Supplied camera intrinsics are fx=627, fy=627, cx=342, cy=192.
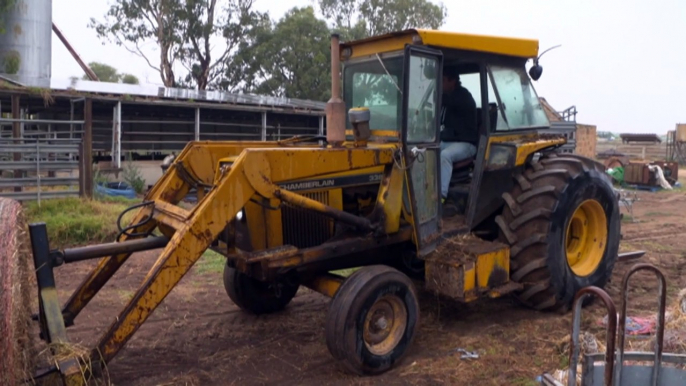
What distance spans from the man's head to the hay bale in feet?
12.5

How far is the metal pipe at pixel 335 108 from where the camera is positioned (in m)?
4.89

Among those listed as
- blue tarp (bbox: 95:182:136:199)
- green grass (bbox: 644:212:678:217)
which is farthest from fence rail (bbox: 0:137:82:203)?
green grass (bbox: 644:212:678:217)

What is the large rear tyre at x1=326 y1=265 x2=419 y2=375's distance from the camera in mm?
4375

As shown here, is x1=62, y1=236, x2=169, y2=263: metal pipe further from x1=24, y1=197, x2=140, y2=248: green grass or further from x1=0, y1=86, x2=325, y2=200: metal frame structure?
x1=0, y1=86, x2=325, y2=200: metal frame structure

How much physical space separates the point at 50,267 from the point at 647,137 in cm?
3601

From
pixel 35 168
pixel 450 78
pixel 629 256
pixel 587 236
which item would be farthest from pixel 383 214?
pixel 35 168

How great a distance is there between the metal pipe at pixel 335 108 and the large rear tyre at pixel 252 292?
1525 millimetres

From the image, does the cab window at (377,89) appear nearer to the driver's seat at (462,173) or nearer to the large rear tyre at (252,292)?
the driver's seat at (462,173)

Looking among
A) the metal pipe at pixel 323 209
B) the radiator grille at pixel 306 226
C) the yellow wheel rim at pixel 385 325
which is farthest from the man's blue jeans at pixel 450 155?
the yellow wheel rim at pixel 385 325

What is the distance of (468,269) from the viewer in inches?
202

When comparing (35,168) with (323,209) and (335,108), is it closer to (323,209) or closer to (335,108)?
(335,108)

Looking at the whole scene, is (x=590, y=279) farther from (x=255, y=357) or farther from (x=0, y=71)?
(x=0, y=71)

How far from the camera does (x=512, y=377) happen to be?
4.43 metres

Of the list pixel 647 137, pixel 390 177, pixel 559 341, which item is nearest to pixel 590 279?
pixel 559 341
